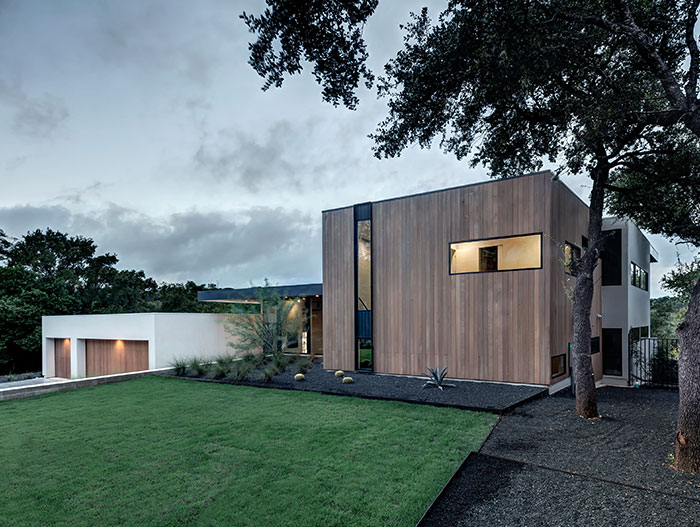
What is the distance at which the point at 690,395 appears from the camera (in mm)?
3775

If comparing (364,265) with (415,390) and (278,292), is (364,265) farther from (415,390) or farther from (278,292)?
(278,292)

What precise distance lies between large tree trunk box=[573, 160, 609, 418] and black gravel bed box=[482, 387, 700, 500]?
1.05 ft

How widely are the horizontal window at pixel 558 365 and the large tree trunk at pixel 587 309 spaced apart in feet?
7.96

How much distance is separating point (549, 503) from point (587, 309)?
3.71 metres

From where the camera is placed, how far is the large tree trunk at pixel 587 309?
5.83 meters

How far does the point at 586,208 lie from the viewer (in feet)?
35.7

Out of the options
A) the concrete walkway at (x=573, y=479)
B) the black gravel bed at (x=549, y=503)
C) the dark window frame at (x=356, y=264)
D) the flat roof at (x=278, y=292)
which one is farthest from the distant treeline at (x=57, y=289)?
the black gravel bed at (x=549, y=503)

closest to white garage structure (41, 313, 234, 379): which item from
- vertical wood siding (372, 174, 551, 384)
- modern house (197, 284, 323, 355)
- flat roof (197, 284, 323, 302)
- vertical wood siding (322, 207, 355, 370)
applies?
flat roof (197, 284, 323, 302)

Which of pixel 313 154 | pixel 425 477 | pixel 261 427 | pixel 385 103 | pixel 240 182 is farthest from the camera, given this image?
pixel 240 182

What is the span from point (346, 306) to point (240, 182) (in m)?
10.2

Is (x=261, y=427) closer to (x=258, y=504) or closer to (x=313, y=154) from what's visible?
(x=258, y=504)

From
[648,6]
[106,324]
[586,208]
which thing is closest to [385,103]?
[648,6]

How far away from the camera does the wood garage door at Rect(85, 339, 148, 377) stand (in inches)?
499

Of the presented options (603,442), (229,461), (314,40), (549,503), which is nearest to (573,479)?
(549,503)
